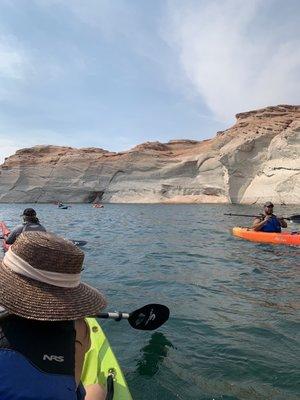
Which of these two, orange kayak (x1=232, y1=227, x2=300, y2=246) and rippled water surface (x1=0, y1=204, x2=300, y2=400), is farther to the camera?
orange kayak (x1=232, y1=227, x2=300, y2=246)

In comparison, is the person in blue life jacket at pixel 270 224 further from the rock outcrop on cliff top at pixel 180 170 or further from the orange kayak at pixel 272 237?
the rock outcrop on cliff top at pixel 180 170

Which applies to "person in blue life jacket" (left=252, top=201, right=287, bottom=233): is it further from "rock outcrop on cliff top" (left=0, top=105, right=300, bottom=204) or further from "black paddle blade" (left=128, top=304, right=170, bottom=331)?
"rock outcrop on cliff top" (left=0, top=105, right=300, bottom=204)

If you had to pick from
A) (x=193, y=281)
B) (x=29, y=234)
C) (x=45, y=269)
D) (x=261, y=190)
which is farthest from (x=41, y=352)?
(x=261, y=190)

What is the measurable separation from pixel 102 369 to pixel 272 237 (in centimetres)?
1052

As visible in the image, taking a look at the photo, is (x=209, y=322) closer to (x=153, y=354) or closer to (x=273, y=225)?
(x=153, y=354)

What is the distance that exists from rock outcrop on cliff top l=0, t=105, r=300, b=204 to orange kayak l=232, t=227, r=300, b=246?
31.2 meters

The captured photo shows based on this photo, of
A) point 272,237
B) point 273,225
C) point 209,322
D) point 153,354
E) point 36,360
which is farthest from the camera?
point 273,225

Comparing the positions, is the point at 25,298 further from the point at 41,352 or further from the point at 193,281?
the point at 193,281

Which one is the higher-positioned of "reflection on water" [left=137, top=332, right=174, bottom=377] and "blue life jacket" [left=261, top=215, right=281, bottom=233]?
"blue life jacket" [left=261, top=215, right=281, bottom=233]

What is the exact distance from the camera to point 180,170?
62.1 meters

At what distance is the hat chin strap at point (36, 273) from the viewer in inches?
82.2

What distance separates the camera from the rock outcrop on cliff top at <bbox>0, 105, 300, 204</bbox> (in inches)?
1859

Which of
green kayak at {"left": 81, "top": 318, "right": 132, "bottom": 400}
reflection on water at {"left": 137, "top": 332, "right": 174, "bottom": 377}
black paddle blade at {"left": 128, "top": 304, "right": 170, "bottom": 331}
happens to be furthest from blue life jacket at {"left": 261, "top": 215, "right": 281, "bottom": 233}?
green kayak at {"left": 81, "top": 318, "right": 132, "bottom": 400}

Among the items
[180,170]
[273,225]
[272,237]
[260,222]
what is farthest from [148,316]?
[180,170]
